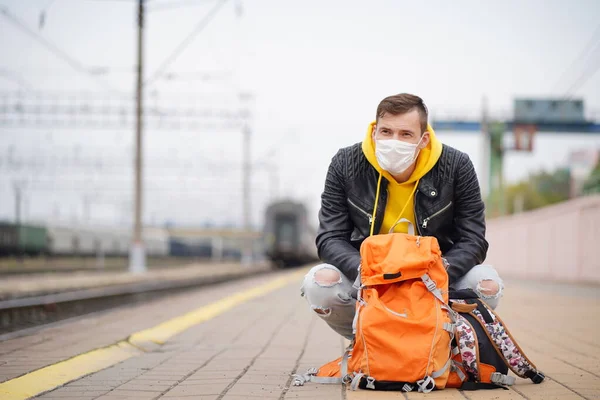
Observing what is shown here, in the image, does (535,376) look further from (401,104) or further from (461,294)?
(401,104)

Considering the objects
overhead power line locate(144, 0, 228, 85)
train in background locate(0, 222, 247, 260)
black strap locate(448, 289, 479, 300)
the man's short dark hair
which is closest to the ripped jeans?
black strap locate(448, 289, 479, 300)

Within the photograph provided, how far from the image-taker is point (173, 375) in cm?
405

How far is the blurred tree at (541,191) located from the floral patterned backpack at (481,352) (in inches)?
2936

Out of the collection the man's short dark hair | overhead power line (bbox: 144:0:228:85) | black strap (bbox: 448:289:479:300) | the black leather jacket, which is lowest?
black strap (bbox: 448:289:479:300)

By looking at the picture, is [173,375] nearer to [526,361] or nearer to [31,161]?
[526,361]

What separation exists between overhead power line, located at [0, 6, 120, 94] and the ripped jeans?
42.2 feet

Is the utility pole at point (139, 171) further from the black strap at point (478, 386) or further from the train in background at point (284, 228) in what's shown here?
the train in background at point (284, 228)

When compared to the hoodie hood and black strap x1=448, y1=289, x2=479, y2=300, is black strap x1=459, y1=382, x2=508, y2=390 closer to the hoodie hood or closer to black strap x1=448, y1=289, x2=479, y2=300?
black strap x1=448, y1=289, x2=479, y2=300

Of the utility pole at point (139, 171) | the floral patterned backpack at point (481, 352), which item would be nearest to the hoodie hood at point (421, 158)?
the floral patterned backpack at point (481, 352)

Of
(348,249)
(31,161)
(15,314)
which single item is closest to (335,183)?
(348,249)

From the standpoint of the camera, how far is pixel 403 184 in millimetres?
3852

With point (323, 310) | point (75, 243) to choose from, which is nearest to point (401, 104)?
point (323, 310)

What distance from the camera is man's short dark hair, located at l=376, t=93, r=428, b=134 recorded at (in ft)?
12.1

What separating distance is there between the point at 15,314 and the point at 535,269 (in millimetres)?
15597
